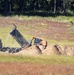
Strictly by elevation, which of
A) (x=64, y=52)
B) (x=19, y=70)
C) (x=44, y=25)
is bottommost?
(x=44, y=25)

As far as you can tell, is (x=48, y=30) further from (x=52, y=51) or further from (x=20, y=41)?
(x=52, y=51)

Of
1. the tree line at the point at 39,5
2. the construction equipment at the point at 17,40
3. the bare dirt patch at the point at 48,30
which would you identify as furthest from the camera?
the tree line at the point at 39,5

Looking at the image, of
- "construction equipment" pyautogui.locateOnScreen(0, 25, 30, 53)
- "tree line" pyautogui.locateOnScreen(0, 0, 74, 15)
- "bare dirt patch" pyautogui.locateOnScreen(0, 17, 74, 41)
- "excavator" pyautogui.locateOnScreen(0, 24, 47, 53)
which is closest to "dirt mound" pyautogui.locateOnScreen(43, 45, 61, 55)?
"excavator" pyautogui.locateOnScreen(0, 24, 47, 53)

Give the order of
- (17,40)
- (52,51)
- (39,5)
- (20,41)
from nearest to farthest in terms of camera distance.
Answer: (52,51), (17,40), (20,41), (39,5)

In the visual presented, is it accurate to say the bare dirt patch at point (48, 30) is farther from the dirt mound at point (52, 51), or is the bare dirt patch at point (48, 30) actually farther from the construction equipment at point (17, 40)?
the dirt mound at point (52, 51)

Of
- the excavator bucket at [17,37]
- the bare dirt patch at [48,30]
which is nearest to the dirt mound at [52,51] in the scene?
the excavator bucket at [17,37]

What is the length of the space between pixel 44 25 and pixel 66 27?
3.65 m

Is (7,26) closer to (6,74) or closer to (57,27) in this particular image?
(57,27)

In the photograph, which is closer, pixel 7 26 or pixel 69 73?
pixel 69 73

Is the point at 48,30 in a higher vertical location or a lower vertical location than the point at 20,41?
lower

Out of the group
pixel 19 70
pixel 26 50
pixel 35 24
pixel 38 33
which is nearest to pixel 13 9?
pixel 35 24

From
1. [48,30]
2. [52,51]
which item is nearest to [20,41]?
[52,51]

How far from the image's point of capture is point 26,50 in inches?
1281

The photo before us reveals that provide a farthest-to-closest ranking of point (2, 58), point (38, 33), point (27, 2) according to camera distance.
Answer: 1. point (27, 2)
2. point (38, 33)
3. point (2, 58)
